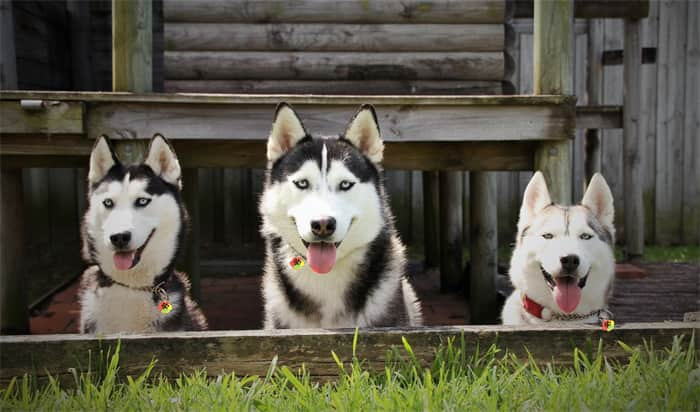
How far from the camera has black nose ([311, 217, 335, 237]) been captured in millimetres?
2779

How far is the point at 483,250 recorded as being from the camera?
19.0 ft

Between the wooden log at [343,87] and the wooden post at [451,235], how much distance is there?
5.56 feet

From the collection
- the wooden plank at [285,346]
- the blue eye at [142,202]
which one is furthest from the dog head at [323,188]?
the blue eye at [142,202]

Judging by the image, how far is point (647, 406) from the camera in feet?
7.53

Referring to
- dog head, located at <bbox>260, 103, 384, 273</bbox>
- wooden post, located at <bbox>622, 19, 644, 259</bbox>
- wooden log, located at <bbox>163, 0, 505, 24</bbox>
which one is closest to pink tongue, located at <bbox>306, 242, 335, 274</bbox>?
dog head, located at <bbox>260, 103, 384, 273</bbox>

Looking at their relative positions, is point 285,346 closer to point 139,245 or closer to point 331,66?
point 139,245

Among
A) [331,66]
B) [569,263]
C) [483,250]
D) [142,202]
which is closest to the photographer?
[569,263]

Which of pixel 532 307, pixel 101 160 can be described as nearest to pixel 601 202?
pixel 532 307

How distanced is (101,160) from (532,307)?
2.15 meters

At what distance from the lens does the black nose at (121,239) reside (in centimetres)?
313

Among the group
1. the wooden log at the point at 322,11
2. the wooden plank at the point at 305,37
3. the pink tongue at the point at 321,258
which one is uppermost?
the wooden log at the point at 322,11

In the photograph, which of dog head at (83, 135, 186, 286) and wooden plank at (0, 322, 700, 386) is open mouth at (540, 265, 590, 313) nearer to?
wooden plank at (0, 322, 700, 386)

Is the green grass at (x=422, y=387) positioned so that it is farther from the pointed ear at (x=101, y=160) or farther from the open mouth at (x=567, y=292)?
the pointed ear at (x=101, y=160)

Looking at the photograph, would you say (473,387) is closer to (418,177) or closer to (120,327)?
(120,327)
